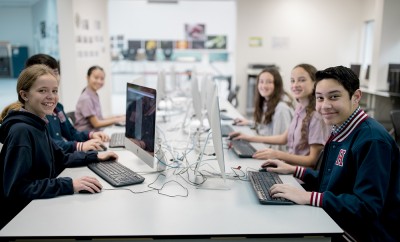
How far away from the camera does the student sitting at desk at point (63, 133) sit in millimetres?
2352

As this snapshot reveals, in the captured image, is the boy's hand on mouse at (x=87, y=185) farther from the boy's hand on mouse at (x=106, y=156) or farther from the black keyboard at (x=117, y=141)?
the black keyboard at (x=117, y=141)

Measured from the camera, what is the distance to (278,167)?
199cm

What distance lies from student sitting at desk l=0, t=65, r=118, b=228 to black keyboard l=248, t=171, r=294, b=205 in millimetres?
725

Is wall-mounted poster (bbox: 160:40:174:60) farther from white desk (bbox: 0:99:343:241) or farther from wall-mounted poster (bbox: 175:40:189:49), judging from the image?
white desk (bbox: 0:99:343:241)

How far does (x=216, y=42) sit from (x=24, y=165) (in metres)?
9.87

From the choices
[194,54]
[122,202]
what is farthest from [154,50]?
[122,202]

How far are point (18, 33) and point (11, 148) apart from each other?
329 cm

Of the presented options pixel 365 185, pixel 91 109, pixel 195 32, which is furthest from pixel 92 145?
pixel 195 32

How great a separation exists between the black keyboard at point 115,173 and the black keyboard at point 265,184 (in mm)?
556

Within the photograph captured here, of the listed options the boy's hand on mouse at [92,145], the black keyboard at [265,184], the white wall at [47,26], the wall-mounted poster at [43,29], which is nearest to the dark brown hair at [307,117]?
the black keyboard at [265,184]

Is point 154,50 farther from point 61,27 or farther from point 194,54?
point 61,27

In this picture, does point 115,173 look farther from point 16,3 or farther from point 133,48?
point 133,48

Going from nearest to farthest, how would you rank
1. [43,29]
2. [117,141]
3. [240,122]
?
[117,141]
[240,122]
[43,29]

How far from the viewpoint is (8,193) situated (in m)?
1.49
